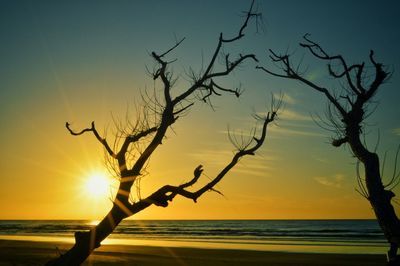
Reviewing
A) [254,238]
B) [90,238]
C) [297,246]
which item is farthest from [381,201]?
[254,238]

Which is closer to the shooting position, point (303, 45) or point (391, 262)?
point (391, 262)

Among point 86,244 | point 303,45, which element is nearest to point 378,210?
point 303,45

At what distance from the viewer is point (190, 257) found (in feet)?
84.8

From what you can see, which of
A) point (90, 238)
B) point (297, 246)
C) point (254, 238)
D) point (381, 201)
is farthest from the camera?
point (254, 238)

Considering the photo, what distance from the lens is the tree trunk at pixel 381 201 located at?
5.21 meters

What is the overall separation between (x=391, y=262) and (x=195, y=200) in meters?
2.82

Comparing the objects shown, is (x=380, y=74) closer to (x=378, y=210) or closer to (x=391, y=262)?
(x=378, y=210)

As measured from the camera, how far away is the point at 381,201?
536 centimetres

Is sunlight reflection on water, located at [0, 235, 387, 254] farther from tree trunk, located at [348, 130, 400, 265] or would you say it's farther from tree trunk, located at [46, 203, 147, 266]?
tree trunk, located at [46, 203, 147, 266]

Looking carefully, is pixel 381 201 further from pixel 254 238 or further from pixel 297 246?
pixel 254 238

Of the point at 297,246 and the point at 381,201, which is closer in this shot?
the point at 381,201

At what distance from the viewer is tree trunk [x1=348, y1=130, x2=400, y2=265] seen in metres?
5.21

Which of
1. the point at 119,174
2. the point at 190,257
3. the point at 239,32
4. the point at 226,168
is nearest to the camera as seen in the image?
the point at 226,168

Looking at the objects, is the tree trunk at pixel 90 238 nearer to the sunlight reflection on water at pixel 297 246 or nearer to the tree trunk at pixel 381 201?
the tree trunk at pixel 381 201
